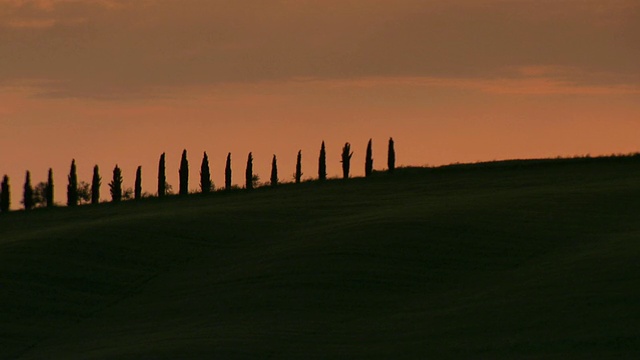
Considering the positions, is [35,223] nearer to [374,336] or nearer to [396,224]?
[396,224]

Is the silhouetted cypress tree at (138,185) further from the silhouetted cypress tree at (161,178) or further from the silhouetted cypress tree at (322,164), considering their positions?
the silhouetted cypress tree at (322,164)

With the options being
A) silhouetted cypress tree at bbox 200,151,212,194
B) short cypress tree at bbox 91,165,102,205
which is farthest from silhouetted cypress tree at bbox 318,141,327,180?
short cypress tree at bbox 91,165,102,205

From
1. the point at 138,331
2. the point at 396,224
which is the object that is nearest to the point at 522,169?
the point at 396,224

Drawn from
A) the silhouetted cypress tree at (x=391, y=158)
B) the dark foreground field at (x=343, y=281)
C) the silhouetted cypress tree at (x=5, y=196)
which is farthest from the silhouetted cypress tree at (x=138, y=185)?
the dark foreground field at (x=343, y=281)

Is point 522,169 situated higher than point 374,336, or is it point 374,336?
point 522,169

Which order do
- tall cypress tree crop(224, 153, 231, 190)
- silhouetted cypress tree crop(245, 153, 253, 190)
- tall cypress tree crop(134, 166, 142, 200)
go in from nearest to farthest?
tall cypress tree crop(134, 166, 142, 200) → silhouetted cypress tree crop(245, 153, 253, 190) → tall cypress tree crop(224, 153, 231, 190)

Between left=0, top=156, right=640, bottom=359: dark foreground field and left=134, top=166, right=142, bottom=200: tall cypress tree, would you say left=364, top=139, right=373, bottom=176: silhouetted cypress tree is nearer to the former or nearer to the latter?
left=134, top=166, right=142, bottom=200: tall cypress tree

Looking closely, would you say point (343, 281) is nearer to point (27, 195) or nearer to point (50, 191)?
point (27, 195)

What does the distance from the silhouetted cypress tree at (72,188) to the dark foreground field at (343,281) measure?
26.2m

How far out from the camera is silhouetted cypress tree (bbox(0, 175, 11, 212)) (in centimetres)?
6862

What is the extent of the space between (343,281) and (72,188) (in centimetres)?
4217

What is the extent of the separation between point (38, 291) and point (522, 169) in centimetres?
2948

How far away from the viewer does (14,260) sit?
33.8 m

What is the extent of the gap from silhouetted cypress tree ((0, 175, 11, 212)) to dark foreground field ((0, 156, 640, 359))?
2713 centimetres
